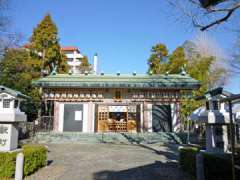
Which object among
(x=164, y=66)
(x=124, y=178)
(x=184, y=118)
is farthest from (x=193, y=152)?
(x=164, y=66)

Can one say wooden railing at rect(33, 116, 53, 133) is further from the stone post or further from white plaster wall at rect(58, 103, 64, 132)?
the stone post

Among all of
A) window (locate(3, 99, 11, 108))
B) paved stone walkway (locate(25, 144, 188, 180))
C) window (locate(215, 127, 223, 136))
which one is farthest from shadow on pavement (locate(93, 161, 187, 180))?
window (locate(3, 99, 11, 108))

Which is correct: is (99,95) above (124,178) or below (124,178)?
above

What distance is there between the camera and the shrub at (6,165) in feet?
20.8

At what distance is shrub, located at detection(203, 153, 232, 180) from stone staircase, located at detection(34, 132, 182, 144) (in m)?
10.3

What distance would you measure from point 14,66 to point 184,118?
1838cm

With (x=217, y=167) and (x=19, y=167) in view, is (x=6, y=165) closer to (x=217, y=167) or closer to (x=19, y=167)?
(x=19, y=167)

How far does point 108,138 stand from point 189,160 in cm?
Answer: 1087

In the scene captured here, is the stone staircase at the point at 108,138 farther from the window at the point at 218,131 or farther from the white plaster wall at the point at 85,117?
the window at the point at 218,131

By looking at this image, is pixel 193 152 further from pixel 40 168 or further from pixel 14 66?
pixel 14 66

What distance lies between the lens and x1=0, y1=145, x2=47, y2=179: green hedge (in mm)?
6350

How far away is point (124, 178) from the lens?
6766 millimetres

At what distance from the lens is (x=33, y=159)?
23.8 feet

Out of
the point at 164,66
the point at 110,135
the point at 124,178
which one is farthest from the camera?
the point at 164,66
